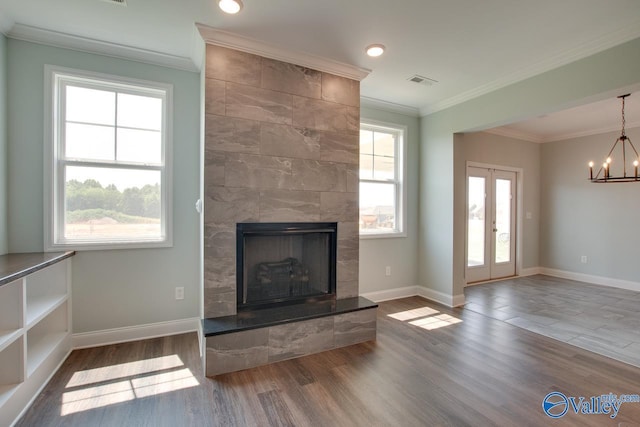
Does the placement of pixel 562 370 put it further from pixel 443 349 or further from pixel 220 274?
pixel 220 274

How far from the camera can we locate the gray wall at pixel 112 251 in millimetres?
2487

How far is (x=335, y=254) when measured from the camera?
308cm

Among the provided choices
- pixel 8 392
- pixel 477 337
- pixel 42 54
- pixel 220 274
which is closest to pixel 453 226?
pixel 477 337

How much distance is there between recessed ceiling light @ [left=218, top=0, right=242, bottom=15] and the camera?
6.86ft

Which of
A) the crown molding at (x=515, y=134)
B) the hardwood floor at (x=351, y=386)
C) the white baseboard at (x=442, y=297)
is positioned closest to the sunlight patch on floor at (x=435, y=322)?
the hardwood floor at (x=351, y=386)

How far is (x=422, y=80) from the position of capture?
338 cm

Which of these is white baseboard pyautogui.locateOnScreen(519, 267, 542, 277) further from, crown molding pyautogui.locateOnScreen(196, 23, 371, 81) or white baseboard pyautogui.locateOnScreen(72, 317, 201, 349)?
white baseboard pyautogui.locateOnScreen(72, 317, 201, 349)

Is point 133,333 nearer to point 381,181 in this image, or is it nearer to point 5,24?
point 5,24

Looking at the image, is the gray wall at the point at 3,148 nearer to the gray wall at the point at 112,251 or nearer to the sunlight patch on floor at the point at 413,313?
the gray wall at the point at 112,251

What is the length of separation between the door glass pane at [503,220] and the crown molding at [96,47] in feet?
17.6

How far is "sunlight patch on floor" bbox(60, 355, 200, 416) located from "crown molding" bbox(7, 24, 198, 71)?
2727 mm

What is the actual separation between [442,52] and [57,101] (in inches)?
137

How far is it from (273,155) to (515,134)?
5039mm

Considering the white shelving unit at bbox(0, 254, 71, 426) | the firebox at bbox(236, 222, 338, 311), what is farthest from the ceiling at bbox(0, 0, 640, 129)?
the white shelving unit at bbox(0, 254, 71, 426)
